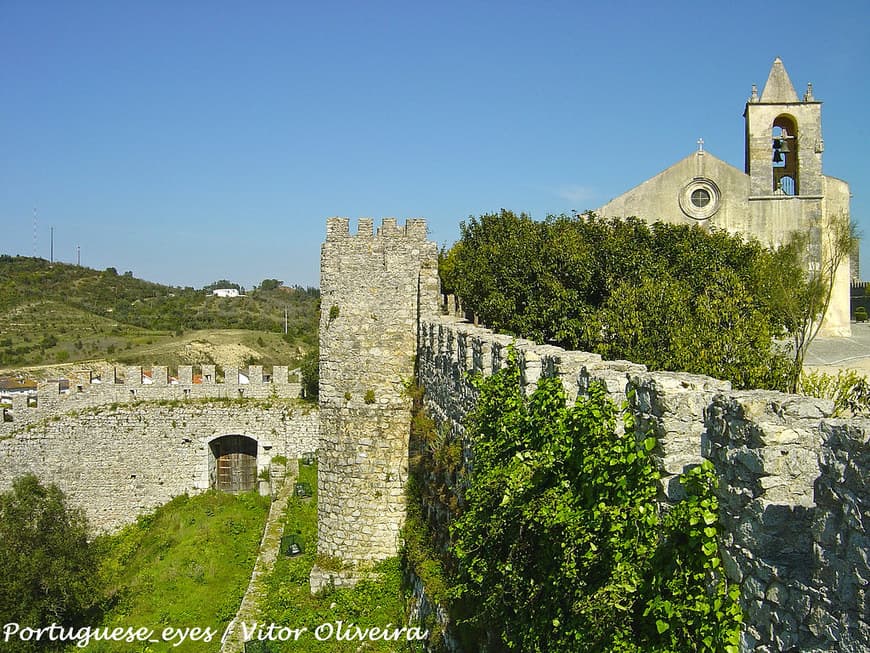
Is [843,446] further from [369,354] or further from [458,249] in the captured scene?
[458,249]

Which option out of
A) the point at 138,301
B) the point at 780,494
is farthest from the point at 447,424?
the point at 138,301

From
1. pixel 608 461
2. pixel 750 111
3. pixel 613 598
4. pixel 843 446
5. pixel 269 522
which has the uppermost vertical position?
pixel 750 111

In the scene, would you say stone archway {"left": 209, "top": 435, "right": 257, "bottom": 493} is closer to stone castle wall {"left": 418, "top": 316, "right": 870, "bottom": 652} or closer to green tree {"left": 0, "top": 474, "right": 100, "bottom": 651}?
green tree {"left": 0, "top": 474, "right": 100, "bottom": 651}

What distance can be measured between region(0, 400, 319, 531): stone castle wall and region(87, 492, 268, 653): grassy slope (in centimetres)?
96

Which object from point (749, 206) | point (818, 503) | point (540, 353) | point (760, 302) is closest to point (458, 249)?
point (749, 206)

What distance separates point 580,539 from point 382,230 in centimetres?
894

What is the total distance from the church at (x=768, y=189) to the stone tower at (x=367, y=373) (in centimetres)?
1301

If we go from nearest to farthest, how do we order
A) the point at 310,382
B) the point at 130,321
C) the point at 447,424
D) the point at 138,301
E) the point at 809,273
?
the point at 447,424 → the point at 809,273 → the point at 310,382 → the point at 130,321 → the point at 138,301

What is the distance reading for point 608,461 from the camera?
4.50 metres

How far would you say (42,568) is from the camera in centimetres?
1830

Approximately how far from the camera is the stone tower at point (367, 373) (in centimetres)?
1237

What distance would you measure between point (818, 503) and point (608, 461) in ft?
5.53

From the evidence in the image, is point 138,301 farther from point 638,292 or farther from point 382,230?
point 638,292

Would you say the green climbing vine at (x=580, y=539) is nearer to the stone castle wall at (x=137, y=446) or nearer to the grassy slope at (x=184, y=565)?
the grassy slope at (x=184, y=565)
